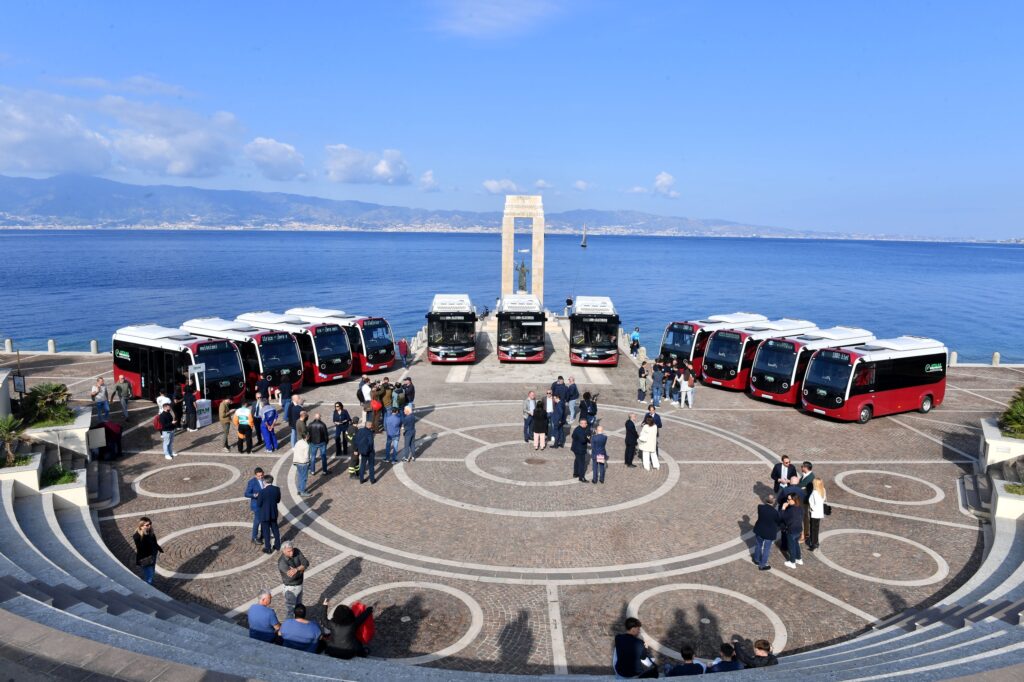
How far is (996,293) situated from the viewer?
113000mm

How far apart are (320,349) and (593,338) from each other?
11.7 m

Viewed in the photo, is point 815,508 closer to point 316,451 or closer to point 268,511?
point 268,511

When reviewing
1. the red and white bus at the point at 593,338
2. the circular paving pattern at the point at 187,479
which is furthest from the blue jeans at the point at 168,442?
the red and white bus at the point at 593,338

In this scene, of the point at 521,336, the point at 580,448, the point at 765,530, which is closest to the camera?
the point at 765,530

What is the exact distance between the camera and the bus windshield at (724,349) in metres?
26.4

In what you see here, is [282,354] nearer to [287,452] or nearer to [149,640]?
[287,452]

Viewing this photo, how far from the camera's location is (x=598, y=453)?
15828 mm

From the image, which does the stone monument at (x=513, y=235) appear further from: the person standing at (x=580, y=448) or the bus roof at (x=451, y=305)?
the person standing at (x=580, y=448)

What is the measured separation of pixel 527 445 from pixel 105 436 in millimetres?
10496

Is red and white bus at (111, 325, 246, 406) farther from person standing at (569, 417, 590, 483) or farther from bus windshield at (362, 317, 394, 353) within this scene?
person standing at (569, 417, 590, 483)

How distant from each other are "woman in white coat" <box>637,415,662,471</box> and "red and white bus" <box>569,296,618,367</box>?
45.1ft

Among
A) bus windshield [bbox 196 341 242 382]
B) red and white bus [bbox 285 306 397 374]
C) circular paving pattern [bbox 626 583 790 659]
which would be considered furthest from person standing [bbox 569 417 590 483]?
red and white bus [bbox 285 306 397 374]

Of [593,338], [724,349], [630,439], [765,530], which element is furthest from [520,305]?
[765,530]

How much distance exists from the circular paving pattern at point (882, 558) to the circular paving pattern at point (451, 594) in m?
Answer: 6.30
